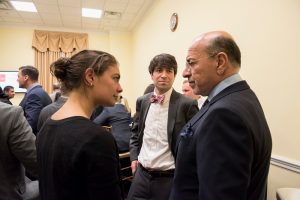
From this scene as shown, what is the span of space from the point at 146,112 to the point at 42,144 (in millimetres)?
1144

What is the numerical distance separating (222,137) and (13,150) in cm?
126

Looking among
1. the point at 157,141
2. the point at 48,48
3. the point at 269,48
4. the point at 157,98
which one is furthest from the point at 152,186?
the point at 48,48

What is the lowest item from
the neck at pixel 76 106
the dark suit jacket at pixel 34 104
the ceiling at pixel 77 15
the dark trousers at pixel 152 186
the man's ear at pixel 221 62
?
the dark trousers at pixel 152 186

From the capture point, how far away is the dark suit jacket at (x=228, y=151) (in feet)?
2.69

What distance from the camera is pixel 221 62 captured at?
1034mm

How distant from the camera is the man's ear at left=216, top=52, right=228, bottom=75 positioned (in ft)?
3.37

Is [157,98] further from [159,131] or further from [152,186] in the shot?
[152,186]

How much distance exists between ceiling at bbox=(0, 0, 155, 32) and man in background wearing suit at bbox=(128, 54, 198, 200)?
3.40 metres

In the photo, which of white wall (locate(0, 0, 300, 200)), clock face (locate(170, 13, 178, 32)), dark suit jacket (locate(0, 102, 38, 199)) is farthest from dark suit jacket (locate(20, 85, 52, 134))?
clock face (locate(170, 13, 178, 32))

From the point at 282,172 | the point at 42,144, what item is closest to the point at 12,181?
the point at 42,144

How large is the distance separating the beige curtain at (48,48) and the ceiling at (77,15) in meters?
0.23

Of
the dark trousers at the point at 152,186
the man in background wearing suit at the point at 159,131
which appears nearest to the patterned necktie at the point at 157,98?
the man in background wearing suit at the point at 159,131

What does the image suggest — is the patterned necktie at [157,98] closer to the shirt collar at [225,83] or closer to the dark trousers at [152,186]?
the dark trousers at [152,186]

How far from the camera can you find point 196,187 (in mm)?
980
